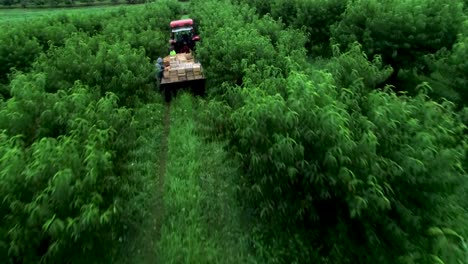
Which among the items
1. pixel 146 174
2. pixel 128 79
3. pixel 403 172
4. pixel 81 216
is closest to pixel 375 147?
pixel 403 172

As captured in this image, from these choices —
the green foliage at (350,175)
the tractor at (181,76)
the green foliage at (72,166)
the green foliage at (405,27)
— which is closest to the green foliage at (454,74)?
the green foliage at (405,27)

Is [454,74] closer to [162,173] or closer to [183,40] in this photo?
[162,173]

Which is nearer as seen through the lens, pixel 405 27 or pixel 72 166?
pixel 72 166

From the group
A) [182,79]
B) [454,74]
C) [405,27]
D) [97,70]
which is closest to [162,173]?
[97,70]

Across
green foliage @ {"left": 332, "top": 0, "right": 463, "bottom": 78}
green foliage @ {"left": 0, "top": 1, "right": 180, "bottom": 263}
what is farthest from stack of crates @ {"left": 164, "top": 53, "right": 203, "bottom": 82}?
green foliage @ {"left": 332, "top": 0, "right": 463, "bottom": 78}

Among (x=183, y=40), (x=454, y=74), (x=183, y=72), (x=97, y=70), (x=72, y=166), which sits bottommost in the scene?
(x=183, y=40)

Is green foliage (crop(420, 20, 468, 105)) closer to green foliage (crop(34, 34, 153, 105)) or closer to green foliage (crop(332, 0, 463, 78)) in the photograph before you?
green foliage (crop(332, 0, 463, 78))

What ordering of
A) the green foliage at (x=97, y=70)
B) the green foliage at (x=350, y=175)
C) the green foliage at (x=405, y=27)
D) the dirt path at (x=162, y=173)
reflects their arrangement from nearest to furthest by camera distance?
1. the green foliage at (x=350, y=175)
2. the dirt path at (x=162, y=173)
3. the green foliage at (x=97, y=70)
4. the green foliage at (x=405, y=27)

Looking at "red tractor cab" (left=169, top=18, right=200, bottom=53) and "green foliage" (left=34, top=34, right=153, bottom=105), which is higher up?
"green foliage" (left=34, top=34, right=153, bottom=105)

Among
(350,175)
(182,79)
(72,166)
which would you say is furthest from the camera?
(182,79)

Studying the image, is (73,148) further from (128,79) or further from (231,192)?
(128,79)

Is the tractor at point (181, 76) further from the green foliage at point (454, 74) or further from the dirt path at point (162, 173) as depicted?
the green foliage at point (454, 74)

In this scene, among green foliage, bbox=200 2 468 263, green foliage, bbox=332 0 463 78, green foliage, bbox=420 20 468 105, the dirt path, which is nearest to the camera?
green foliage, bbox=200 2 468 263

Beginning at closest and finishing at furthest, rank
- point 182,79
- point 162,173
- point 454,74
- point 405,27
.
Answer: point 162,173 < point 454,74 < point 405,27 < point 182,79
